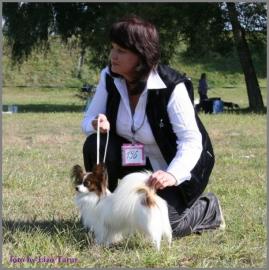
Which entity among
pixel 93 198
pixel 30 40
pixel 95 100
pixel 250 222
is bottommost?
pixel 250 222

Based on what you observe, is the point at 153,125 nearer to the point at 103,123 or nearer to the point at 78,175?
the point at 103,123

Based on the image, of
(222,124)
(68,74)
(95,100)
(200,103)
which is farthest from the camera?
(68,74)

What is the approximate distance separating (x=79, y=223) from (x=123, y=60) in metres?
1.15

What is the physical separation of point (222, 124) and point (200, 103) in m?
5.63

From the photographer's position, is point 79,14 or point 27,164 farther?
point 79,14

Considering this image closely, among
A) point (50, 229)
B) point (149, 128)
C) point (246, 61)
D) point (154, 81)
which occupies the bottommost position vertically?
point (50, 229)

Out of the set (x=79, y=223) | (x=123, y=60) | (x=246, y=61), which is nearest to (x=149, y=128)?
(x=123, y=60)

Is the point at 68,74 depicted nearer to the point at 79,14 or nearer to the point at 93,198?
the point at 79,14

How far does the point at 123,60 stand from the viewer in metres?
3.32

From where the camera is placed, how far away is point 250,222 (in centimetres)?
384

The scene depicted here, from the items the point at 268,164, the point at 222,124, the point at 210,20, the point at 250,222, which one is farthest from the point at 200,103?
the point at 250,222

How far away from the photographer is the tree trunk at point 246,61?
18.1 meters

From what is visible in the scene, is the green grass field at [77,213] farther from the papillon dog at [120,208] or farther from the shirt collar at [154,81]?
the shirt collar at [154,81]

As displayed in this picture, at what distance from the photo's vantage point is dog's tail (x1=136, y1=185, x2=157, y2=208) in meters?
3.06
